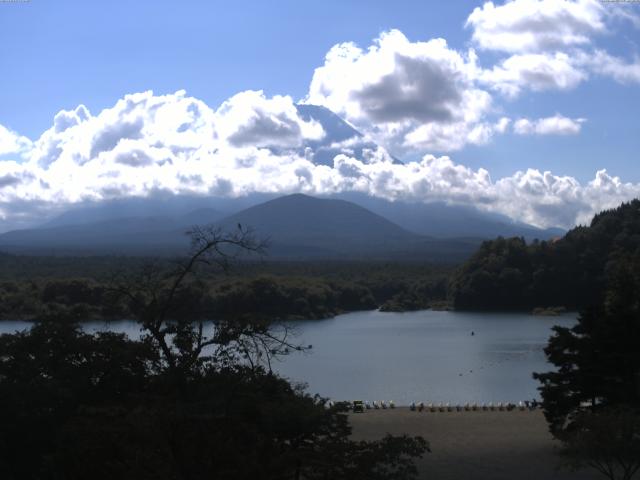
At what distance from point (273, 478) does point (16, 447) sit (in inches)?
123

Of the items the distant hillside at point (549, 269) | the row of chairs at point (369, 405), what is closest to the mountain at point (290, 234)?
the distant hillside at point (549, 269)

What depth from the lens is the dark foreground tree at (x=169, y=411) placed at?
6.11m

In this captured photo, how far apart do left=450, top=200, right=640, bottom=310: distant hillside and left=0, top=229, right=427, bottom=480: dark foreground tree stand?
44.4 m

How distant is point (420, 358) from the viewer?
3072 cm

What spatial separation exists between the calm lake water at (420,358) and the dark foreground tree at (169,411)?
8.03m

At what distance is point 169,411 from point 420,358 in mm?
24715

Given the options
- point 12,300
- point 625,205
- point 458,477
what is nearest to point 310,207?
point 625,205

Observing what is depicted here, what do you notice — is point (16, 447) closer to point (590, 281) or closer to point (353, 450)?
point (353, 450)

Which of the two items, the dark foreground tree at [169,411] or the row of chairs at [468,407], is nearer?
the dark foreground tree at [169,411]

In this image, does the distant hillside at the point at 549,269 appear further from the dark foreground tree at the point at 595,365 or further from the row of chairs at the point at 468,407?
the dark foreground tree at the point at 595,365

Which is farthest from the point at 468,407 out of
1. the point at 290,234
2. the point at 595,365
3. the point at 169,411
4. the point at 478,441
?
the point at 290,234

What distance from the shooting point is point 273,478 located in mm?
6453

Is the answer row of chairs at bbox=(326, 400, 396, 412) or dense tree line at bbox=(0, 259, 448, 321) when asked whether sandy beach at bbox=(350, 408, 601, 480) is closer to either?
row of chairs at bbox=(326, 400, 396, 412)

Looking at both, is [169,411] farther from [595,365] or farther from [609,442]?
[595,365]
